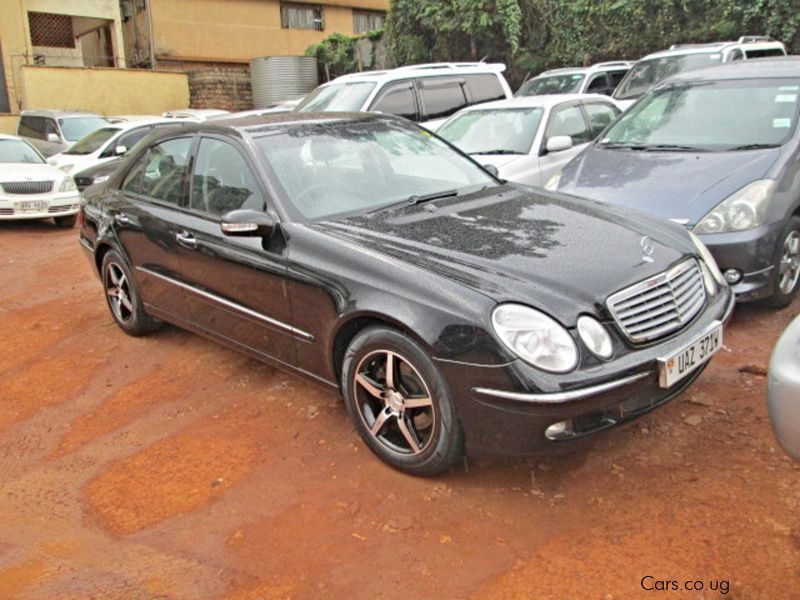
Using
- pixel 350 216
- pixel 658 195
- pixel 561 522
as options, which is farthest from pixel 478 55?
pixel 561 522

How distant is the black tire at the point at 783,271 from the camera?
4.88 m

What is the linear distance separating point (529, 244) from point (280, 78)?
20.8 metres

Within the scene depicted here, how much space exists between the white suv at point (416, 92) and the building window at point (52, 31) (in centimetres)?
1640

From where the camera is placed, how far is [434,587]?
106 inches

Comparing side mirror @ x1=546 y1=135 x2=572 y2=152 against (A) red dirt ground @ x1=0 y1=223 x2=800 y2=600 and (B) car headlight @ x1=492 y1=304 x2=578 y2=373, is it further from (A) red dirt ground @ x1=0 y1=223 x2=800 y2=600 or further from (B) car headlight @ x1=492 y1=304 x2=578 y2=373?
(B) car headlight @ x1=492 y1=304 x2=578 y2=373

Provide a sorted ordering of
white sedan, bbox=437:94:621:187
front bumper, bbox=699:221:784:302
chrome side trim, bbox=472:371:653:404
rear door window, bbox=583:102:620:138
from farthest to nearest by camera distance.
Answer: rear door window, bbox=583:102:620:138
white sedan, bbox=437:94:621:187
front bumper, bbox=699:221:784:302
chrome side trim, bbox=472:371:653:404

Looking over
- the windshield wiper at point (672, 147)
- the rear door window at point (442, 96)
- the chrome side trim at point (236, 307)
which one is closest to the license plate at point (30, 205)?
the rear door window at point (442, 96)

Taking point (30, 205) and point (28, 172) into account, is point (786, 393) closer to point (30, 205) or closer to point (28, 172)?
point (30, 205)

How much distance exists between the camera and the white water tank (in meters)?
22.7

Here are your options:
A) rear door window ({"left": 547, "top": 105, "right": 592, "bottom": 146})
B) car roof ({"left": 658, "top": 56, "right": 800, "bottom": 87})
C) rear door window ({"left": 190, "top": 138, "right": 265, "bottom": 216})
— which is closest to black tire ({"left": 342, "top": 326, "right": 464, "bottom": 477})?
rear door window ({"left": 190, "top": 138, "right": 265, "bottom": 216})

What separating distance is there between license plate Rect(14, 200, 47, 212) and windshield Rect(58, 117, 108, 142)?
4.29 metres

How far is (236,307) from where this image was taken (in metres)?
4.25

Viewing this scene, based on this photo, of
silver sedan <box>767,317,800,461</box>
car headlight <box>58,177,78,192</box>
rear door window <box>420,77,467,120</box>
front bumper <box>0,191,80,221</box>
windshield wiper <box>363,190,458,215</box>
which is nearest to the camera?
silver sedan <box>767,317,800,461</box>

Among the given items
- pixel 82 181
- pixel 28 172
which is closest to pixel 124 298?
pixel 28 172
